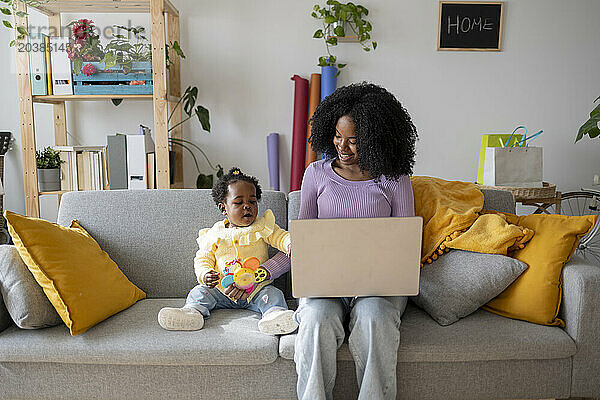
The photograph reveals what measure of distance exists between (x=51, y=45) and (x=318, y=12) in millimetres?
1505

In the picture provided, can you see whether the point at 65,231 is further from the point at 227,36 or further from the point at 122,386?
the point at 227,36

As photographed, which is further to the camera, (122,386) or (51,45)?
(51,45)

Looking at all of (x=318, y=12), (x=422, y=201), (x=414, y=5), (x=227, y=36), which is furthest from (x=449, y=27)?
(x=422, y=201)

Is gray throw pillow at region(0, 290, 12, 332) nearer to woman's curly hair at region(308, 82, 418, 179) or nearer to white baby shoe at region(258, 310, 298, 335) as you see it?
white baby shoe at region(258, 310, 298, 335)

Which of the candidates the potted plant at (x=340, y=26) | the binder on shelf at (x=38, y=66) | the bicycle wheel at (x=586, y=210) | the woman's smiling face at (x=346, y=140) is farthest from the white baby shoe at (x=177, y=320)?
the bicycle wheel at (x=586, y=210)

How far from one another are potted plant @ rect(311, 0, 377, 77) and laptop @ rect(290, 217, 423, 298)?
195 cm

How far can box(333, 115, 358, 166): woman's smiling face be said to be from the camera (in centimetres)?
200

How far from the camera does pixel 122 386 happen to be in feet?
5.92

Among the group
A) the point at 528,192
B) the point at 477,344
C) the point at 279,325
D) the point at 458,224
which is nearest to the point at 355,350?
the point at 279,325

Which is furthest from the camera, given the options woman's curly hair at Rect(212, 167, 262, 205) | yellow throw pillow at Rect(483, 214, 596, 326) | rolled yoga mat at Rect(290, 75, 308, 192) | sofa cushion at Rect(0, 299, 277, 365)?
rolled yoga mat at Rect(290, 75, 308, 192)

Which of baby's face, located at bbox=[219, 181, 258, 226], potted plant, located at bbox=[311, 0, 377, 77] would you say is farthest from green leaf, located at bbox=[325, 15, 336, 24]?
baby's face, located at bbox=[219, 181, 258, 226]

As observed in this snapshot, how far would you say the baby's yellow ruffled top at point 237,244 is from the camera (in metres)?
2.08

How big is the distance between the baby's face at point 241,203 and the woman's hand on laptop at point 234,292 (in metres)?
0.23

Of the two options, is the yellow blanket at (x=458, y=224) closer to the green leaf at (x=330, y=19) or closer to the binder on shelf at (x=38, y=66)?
the green leaf at (x=330, y=19)
